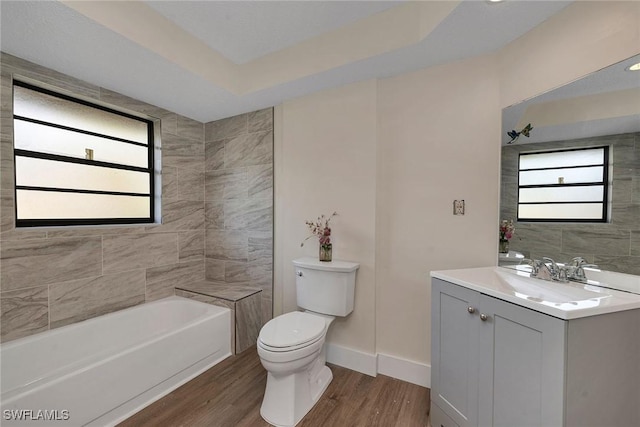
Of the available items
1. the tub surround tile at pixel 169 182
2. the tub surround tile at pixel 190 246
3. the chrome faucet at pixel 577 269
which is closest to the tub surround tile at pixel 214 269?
the tub surround tile at pixel 190 246

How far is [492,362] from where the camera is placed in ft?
3.82

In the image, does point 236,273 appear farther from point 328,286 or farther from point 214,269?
point 328,286

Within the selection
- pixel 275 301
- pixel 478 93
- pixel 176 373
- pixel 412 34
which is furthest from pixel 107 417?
pixel 478 93

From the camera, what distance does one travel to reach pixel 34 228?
69.9 inches

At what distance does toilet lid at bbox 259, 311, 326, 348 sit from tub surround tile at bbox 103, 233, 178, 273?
4.65 feet

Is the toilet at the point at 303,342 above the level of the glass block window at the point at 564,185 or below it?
below

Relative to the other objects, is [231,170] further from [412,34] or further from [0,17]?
[412,34]

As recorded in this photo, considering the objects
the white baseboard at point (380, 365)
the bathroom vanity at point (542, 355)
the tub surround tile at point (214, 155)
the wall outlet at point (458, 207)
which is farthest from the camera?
the tub surround tile at point (214, 155)

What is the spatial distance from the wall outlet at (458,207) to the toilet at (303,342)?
786mm

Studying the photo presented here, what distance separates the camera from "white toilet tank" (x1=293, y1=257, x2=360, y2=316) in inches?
75.7

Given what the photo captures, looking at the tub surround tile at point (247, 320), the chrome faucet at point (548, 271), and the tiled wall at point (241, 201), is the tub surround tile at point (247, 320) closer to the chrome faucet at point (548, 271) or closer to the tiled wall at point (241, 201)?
the tiled wall at point (241, 201)

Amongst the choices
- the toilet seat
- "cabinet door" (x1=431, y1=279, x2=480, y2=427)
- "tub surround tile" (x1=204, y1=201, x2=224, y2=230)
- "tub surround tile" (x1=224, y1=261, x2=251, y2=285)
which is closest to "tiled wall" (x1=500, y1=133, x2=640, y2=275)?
"cabinet door" (x1=431, y1=279, x2=480, y2=427)

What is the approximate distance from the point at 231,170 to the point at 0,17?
164 centimetres

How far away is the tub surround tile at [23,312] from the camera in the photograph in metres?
1.63
